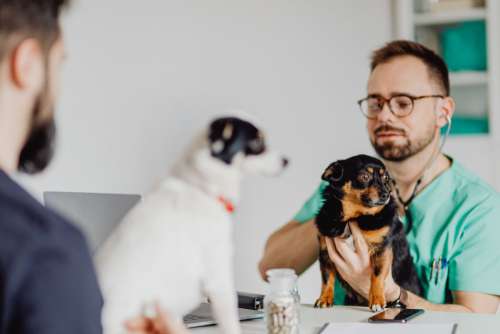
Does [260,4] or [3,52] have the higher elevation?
[260,4]

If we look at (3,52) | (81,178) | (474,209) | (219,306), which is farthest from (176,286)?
(81,178)

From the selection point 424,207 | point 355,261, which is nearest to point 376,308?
point 355,261

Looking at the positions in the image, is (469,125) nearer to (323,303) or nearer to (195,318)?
(323,303)

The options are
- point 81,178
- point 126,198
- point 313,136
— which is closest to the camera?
point 126,198

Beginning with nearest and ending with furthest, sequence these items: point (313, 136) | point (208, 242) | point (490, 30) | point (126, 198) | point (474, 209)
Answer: point (208, 242)
point (126, 198)
point (474, 209)
point (490, 30)
point (313, 136)

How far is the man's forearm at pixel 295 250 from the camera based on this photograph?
220 cm

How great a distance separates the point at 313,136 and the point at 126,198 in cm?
180

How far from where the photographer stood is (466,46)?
124 inches

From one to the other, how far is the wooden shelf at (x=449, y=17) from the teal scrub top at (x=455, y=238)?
1221mm

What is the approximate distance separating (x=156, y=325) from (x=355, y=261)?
0.98m

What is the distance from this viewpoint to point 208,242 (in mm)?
825

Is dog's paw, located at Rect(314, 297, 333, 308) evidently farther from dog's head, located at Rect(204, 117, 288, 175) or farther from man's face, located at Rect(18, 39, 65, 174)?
man's face, located at Rect(18, 39, 65, 174)

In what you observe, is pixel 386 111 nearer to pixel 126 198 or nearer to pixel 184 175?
pixel 126 198

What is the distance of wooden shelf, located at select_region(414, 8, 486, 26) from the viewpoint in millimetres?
3109
